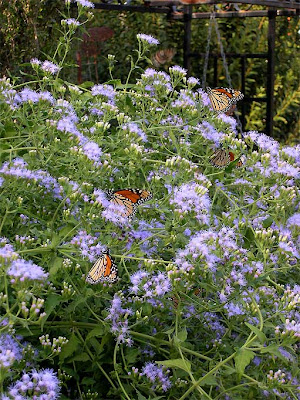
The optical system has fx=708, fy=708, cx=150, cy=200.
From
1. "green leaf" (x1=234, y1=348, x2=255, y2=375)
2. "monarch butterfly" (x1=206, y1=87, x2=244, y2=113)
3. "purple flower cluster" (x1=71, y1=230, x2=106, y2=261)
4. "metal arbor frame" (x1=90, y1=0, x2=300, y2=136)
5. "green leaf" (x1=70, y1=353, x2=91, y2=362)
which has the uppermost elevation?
"purple flower cluster" (x1=71, y1=230, x2=106, y2=261)

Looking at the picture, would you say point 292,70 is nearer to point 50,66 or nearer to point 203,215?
point 50,66

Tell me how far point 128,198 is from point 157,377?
441 millimetres

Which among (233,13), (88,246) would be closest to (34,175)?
(88,246)

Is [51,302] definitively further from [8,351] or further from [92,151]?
[92,151]

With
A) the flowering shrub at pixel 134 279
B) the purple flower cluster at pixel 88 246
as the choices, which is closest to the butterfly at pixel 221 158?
the flowering shrub at pixel 134 279

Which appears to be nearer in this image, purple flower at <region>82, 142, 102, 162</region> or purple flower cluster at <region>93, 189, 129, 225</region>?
purple flower cluster at <region>93, 189, 129, 225</region>

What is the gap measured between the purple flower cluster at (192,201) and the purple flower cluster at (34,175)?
0.93ft

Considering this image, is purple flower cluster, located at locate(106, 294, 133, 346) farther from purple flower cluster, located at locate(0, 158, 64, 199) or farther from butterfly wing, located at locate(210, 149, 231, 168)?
butterfly wing, located at locate(210, 149, 231, 168)

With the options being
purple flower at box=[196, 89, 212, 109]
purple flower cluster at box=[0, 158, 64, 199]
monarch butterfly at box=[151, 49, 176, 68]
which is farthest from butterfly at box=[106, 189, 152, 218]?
monarch butterfly at box=[151, 49, 176, 68]

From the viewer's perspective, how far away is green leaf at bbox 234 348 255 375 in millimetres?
1422

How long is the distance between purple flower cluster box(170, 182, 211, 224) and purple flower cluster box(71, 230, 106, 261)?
23 cm

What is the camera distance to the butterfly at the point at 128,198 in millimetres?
1698

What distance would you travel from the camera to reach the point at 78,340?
1.51 meters

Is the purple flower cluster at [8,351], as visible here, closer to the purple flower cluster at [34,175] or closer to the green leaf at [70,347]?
the green leaf at [70,347]
